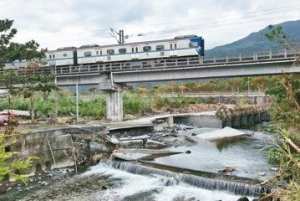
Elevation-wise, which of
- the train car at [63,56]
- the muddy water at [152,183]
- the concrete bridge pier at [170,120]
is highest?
the train car at [63,56]

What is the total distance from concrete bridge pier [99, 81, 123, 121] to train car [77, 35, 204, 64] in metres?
4.96

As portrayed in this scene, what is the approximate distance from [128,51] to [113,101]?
6463 mm

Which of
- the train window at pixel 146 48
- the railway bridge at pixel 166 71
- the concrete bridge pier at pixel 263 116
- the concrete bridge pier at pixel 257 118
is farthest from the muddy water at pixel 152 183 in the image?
the concrete bridge pier at pixel 263 116

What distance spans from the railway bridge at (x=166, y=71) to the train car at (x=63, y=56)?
188 centimetres

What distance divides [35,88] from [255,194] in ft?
57.8

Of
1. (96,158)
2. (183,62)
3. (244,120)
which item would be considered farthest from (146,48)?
(96,158)

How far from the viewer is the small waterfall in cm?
1352

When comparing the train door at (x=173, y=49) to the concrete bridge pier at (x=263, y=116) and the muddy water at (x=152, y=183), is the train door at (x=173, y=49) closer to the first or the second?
the muddy water at (x=152, y=183)

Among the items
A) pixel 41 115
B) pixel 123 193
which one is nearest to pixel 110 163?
pixel 123 193

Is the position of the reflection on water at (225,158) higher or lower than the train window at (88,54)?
lower

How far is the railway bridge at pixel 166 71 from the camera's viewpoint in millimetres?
26547

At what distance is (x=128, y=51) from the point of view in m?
35.8

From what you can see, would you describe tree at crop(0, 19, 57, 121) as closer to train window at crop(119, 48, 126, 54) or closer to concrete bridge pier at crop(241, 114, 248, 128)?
train window at crop(119, 48, 126, 54)

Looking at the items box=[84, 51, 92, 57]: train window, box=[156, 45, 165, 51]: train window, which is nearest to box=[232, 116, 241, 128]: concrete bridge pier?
box=[156, 45, 165, 51]: train window
